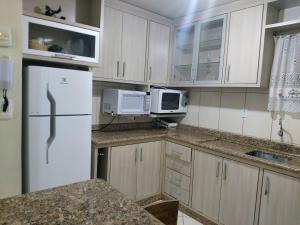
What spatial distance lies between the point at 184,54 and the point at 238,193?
→ 1.78 meters

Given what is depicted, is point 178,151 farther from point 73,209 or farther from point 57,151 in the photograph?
point 73,209

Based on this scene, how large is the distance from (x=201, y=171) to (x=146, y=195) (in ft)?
2.44

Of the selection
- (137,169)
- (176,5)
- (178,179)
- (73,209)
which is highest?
(176,5)

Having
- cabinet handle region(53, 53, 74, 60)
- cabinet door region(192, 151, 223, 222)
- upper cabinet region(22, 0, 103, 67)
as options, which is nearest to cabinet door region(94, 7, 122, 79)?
upper cabinet region(22, 0, 103, 67)

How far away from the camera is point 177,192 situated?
266 centimetres

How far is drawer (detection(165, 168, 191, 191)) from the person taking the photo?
2.56m

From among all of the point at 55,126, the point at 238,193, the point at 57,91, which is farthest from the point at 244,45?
the point at 55,126

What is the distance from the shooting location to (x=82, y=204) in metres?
0.91

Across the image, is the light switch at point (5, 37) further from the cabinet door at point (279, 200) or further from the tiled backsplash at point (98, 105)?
the cabinet door at point (279, 200)

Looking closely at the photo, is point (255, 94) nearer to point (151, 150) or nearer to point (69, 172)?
point (151, 150)

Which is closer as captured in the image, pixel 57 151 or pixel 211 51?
pixel 57 151

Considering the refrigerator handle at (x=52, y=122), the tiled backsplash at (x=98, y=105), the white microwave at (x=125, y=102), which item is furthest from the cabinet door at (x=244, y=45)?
the refrigerator handle at (x=52, y=122)

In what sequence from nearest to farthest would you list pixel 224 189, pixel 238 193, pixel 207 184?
pixel 238 193, pixel 224 189, pixel 207 184

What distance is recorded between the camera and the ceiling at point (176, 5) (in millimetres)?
2456
